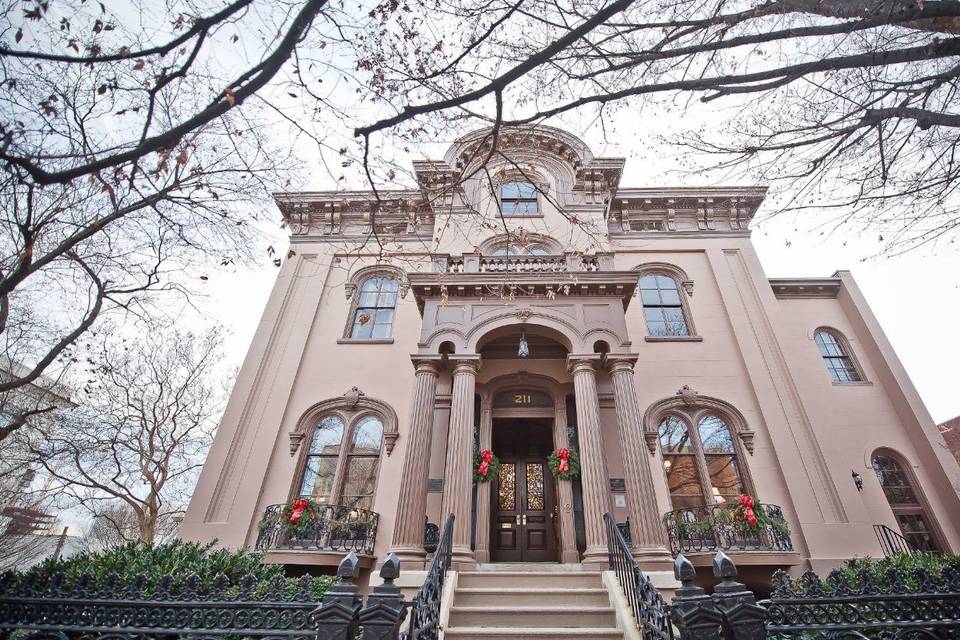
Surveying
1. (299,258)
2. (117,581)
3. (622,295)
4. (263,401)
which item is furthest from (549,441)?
(299,258)

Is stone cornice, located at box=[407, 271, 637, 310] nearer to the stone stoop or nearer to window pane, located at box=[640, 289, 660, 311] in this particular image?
window pane, located at box=[640, 289, 660, 311]

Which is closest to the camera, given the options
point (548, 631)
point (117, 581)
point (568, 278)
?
point (117, 581)

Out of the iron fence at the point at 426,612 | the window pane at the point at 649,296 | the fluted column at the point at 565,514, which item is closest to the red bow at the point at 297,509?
the iron fence at the point at 426,612

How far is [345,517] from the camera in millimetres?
9445

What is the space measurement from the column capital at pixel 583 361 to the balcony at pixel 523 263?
2308 mm

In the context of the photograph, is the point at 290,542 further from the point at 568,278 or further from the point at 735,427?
the point at 735,427

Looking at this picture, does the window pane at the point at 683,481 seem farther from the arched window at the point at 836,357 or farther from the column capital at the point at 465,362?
the arched window at the point at 836,357

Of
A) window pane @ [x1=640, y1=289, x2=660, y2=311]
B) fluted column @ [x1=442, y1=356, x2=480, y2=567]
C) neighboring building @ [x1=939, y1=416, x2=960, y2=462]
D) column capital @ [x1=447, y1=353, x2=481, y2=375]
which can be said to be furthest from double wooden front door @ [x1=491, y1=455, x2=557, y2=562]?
neighboring building @ [x1=939, y1=416, x2=960, y2=462]

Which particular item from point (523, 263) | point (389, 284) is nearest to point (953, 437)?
point (523, 263)

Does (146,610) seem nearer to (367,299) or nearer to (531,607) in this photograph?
(531,607)

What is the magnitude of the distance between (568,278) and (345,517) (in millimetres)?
7133

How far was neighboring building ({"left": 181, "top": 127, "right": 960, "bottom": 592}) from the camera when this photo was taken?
28.9 feet

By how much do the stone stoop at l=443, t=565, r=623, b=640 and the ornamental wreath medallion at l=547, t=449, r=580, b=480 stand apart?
2263 millimetres

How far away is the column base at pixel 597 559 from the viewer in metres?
7.11
